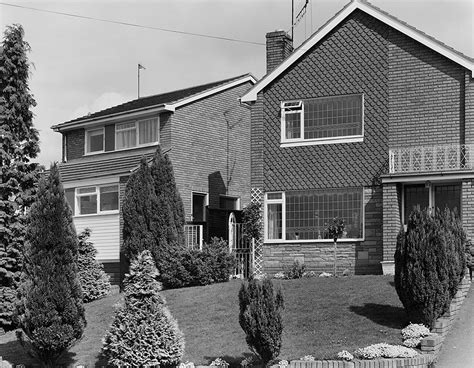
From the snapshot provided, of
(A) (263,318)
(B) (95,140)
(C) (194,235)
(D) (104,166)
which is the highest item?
(B) (95,140)

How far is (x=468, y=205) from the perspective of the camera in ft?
76.3

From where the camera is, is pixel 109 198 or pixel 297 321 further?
pixel 109 198

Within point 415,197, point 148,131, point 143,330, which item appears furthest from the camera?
point 148,131

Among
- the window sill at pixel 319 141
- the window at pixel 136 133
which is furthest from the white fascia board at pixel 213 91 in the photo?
the window sill at pixel 319 141

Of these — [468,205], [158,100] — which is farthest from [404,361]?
[158,100]

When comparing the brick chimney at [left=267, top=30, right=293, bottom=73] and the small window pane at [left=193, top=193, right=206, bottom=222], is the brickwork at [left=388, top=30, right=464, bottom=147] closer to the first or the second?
the brick chimney at [left=267, top=30, right=293, bottom=73]

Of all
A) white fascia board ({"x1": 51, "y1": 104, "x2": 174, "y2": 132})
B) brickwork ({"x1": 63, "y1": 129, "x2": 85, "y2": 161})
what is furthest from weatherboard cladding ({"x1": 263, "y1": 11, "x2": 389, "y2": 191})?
brickwork ({"x1": 63, "y1": 129, "x2": 85, "y2": 161})

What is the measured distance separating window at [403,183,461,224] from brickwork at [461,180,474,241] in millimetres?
373

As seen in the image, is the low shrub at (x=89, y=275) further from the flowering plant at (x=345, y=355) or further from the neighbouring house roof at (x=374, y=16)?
the flowering plant at (x=345, y=355)

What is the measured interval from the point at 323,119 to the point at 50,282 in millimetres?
12613

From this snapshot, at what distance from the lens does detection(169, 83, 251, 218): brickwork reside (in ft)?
97.1

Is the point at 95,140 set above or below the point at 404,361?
above

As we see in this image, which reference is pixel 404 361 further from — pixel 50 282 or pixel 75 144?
pixel 75 144

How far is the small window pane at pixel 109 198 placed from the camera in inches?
1149
